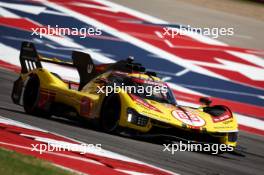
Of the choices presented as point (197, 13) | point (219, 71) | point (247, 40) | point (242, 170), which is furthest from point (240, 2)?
point (242, 170)

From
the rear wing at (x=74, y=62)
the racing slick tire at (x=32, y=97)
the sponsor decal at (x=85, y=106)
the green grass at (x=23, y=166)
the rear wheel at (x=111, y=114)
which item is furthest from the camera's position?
the rear wing at (x=74, y=62)

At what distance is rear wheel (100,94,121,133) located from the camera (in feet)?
40.7

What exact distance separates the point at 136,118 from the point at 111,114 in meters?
0.60

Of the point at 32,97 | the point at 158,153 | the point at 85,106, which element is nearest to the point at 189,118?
the point at 158,153

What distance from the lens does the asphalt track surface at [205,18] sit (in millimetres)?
22812

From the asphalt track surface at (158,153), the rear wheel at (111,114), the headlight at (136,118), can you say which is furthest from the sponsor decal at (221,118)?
the rear wheel at (111,114)

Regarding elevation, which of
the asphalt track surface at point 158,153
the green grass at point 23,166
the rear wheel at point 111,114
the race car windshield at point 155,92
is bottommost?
the asphalt track surface at point 158,153

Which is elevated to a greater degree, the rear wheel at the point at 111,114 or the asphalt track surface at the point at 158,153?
the rear wheel at the point at 111,114

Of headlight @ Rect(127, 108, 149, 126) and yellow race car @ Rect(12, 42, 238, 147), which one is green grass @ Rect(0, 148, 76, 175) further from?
yellow race car @ Rect(12, 42, 238, 147)

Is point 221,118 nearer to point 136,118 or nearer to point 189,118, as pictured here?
point 189,118

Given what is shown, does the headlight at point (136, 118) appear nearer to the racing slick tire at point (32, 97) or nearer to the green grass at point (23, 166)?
the racing slick tire at point (32, 97)

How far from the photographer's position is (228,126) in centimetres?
1282

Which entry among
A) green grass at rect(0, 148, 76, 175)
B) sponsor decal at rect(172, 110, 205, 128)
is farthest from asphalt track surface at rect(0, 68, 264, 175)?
green grass at rect(0, 148, 76, 175)

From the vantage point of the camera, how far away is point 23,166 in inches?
319
